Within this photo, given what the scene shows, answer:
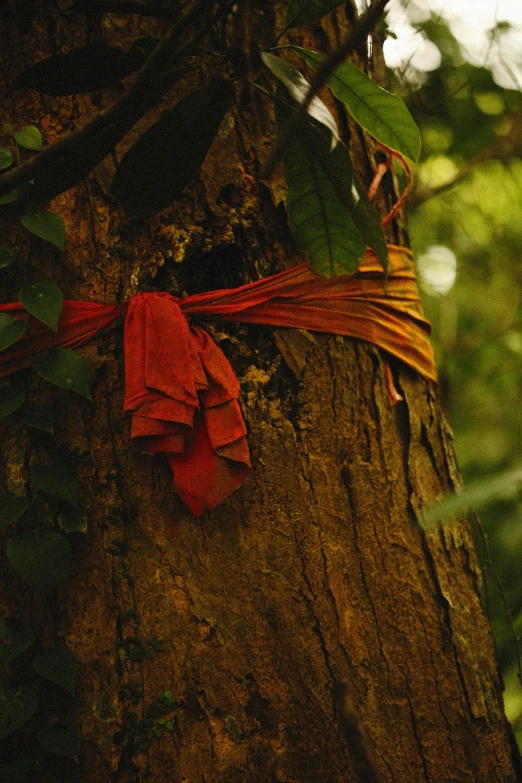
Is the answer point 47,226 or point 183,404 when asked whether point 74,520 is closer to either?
point 183,404

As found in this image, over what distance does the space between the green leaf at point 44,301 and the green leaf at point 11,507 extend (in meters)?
0.29

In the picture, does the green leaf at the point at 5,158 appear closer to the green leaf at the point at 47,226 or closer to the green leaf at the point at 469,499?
the green leaf at the point at 47,226

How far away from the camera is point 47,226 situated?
1172mm

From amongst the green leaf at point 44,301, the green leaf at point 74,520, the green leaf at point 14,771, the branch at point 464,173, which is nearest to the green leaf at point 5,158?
the green leaf at point 44,301

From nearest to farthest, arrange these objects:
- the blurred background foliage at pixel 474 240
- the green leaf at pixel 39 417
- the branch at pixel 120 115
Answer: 1. the branch at pixel 120 115
2. the green leaf at pixel 39 417
3. the blurred background foliage at pixel 474 240

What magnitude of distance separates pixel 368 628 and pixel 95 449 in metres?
0.56

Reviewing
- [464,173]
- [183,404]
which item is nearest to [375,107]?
[183,404]

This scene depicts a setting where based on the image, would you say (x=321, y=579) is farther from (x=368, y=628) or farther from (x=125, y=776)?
(x=125, y=776)

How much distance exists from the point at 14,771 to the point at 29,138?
1073 millimetres

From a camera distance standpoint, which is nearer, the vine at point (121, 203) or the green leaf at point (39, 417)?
the vine at point (121, 203)

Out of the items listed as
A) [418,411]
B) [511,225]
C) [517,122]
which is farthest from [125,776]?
[511,225]

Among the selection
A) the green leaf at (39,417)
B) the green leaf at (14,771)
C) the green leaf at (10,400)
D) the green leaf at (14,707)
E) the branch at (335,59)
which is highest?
the green leaf at (10,400)

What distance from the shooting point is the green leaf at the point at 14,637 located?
3.48ft

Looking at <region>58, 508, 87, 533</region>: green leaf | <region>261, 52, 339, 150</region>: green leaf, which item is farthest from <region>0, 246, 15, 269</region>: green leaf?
<region>261, 52, 339, 150</region>: green leaf
